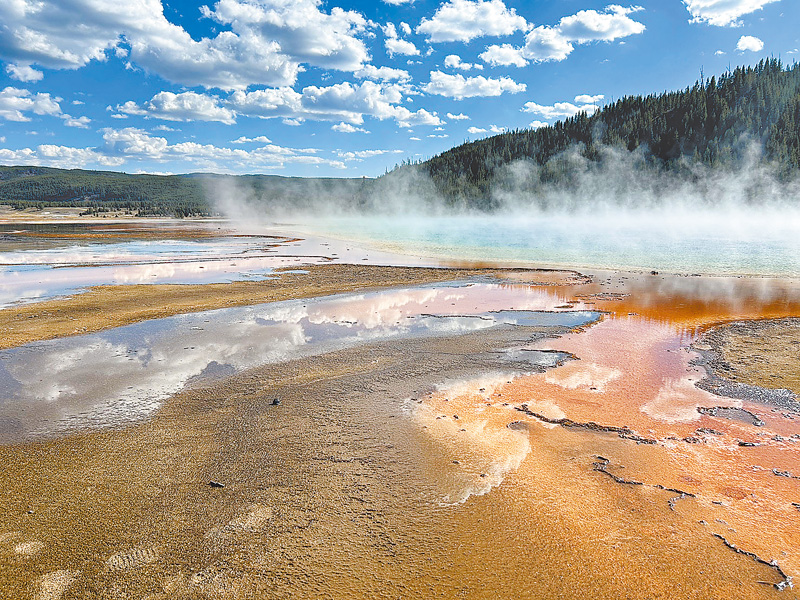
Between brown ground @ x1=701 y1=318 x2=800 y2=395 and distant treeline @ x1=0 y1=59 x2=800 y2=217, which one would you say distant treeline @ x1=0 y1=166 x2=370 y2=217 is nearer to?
distant treeline @ x1=0 y1=59 x2=800 y2=217

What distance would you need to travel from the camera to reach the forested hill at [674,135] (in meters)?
92.7

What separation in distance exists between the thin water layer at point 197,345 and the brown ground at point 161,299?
0.93m

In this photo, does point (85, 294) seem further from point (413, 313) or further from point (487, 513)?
point (487, 513)

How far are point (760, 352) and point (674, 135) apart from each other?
114 m

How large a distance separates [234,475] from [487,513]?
277cm

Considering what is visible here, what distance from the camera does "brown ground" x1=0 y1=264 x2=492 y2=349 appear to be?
11711 mm

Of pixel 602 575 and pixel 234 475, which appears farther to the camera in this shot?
pixel 234 475

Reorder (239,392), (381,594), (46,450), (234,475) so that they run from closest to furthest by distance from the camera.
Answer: (381,594)
(234,475)
(46,450)
(239,392)

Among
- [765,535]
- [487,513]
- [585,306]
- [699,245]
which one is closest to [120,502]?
[487,513]

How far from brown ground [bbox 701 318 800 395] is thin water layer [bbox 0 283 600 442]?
126 inches

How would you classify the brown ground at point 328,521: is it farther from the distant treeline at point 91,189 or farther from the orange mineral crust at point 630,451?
the distant treeline at point 91,189

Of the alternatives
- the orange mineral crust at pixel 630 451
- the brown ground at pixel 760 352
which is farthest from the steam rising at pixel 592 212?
the orange mineral crust at pixel 630 451

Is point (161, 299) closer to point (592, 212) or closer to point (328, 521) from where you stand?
point (328, 521)

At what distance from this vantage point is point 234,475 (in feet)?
17.2
